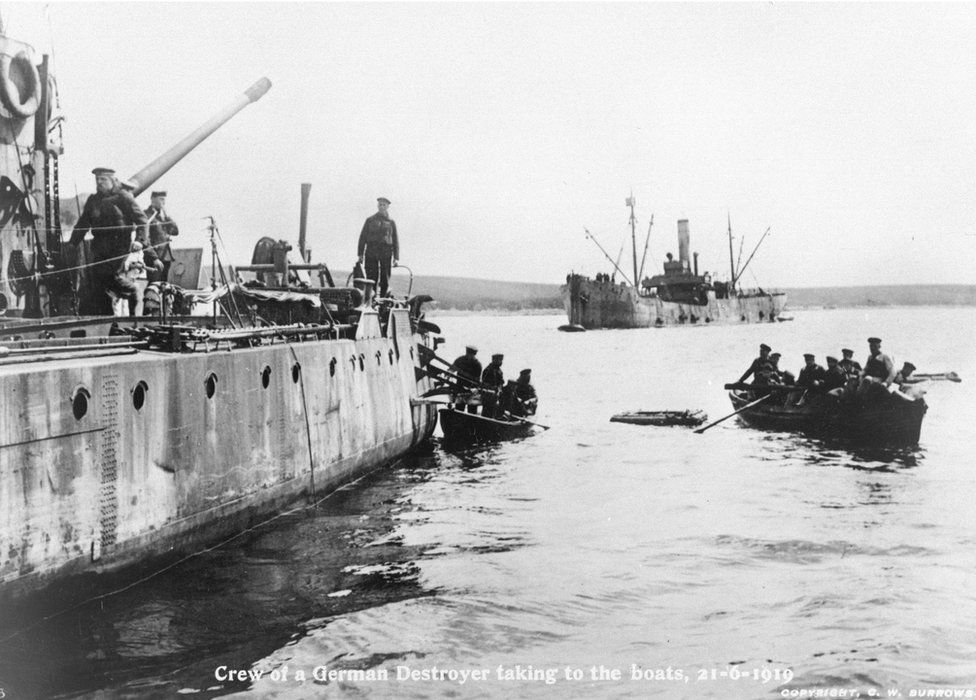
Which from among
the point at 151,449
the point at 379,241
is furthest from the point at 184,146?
the point at 151,449

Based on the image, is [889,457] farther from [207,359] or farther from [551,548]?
[207,359]

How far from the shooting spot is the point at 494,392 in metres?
20.9

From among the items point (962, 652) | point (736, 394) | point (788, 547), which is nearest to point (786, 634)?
point (962, 652)

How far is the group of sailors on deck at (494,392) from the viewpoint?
67.9 ft

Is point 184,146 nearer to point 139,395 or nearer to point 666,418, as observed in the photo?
point 139,395

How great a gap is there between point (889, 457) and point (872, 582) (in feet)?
31.6

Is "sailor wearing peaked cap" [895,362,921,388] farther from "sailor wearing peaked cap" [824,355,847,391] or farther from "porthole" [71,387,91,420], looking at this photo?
"porthole" [71,387,91,420]

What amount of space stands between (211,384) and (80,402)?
94.0 inches

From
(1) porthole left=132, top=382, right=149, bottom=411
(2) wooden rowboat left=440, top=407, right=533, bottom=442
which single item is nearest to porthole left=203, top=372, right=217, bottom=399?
(1) porthole left=132, top=382, right=149, bottom=411

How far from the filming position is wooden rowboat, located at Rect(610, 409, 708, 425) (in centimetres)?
2348

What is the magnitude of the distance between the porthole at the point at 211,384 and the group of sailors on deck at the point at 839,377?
14033mm

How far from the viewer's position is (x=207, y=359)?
10164 mm

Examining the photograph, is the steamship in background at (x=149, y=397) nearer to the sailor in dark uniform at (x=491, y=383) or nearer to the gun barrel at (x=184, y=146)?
the gun barrel at (x=184, y=146)

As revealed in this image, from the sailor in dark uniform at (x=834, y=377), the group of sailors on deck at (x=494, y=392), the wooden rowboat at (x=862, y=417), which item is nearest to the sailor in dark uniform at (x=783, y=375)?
the wooden rowboat at (x=862, y=417)
